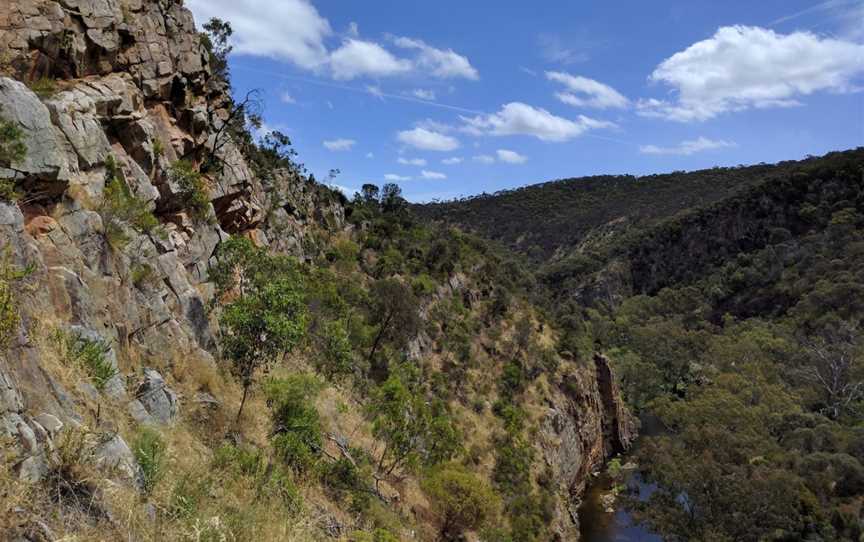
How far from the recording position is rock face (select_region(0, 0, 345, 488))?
603 cm

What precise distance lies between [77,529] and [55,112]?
10.4 metres

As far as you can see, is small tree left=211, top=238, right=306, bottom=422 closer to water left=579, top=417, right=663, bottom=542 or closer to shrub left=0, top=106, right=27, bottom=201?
shrub left=0, top=106, right=27, bottom=201

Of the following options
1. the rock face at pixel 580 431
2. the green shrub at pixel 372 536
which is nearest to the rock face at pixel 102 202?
the green shrub at pixel 372 536

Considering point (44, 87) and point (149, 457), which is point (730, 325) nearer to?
point (44, 87)

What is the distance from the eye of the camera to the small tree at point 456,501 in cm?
1919

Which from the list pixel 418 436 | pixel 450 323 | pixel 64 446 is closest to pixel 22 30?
pixel 64 446

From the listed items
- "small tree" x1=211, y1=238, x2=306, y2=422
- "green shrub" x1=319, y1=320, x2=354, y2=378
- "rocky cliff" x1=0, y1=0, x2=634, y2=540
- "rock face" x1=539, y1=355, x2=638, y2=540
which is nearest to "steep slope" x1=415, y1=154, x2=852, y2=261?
"rock face" x1=539, y1=355, x2=638, y2=540

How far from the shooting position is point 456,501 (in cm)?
1931

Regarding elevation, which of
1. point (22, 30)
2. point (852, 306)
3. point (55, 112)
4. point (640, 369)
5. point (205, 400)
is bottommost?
point (640, 369)

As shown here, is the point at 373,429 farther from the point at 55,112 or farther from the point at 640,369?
the point at 640,369

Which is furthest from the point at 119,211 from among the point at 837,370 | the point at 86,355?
the point at 837,370

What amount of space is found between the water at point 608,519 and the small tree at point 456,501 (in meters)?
20.9

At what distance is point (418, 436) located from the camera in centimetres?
1947

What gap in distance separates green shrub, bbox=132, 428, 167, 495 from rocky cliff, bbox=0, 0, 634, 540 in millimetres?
163
